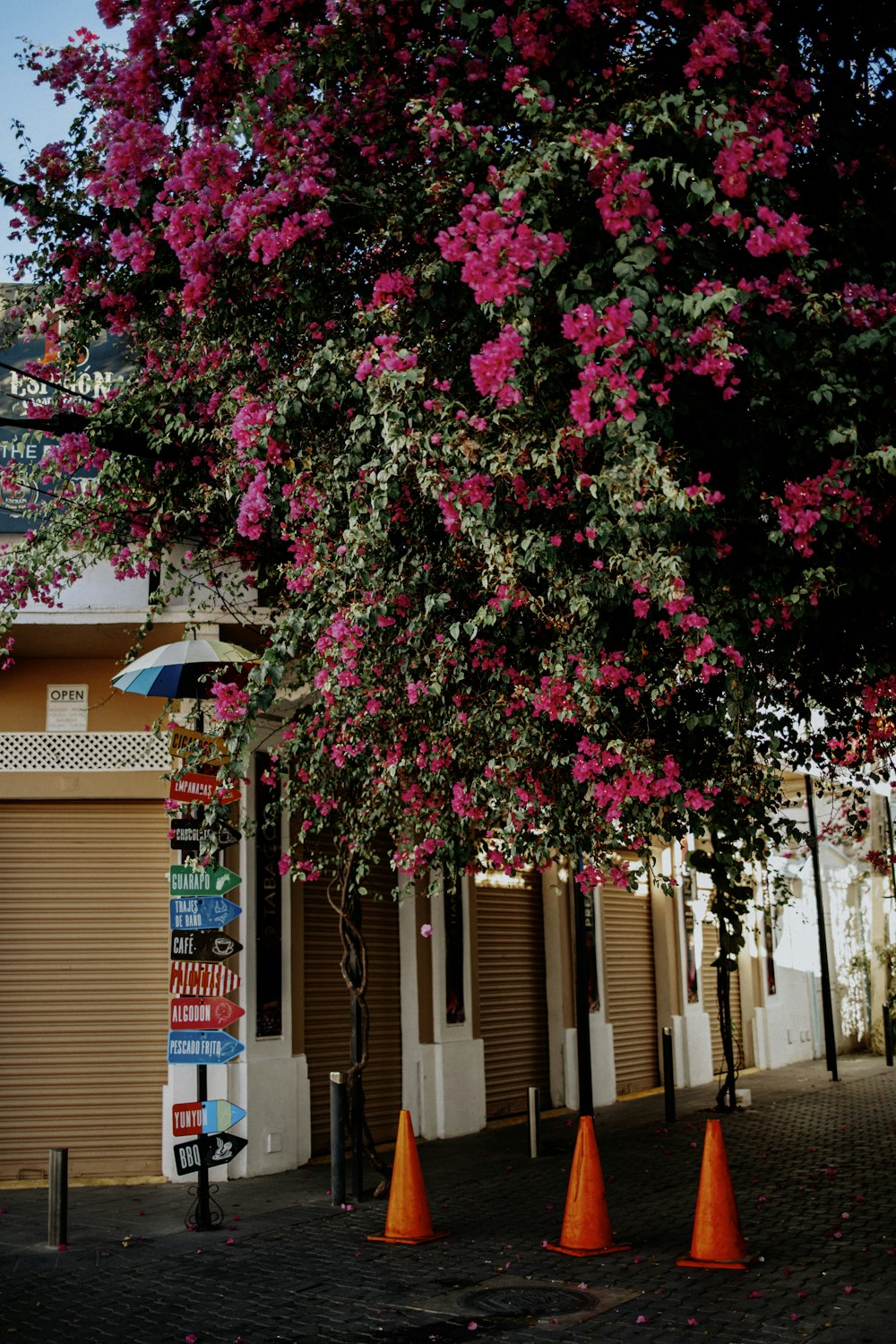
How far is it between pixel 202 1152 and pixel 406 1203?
1.51 meters

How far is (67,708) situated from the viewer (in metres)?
11.6

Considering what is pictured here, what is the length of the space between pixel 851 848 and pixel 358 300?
20.8 meters

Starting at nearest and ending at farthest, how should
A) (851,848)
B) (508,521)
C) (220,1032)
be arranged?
(508,521) < (220,1032) < (851,848)

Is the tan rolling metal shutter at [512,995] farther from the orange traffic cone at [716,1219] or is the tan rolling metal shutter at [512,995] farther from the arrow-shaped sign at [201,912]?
the orange traffic cone at [716,1219]

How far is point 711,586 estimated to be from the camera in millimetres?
6570

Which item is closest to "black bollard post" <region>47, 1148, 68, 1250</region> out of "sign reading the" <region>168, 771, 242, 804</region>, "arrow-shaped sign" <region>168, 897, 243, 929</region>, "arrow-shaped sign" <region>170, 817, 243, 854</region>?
"arrow-shaped sign" <region>168, 897, 243, 929</region>

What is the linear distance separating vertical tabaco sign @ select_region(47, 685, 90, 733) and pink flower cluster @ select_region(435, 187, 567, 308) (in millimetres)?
6795

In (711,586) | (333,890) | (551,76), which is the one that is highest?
(551,76)

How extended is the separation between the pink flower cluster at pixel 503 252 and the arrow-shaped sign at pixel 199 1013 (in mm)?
5517

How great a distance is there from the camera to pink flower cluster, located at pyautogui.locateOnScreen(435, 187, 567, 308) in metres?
5.70

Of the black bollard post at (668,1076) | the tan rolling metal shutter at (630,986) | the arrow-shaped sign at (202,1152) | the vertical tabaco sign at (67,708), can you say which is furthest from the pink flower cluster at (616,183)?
the tan rolling metal shutter at (630,986)

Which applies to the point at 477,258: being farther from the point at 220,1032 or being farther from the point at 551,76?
the point at 220,1032

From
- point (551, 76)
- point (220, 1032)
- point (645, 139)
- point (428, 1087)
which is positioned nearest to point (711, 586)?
point (645, 139)

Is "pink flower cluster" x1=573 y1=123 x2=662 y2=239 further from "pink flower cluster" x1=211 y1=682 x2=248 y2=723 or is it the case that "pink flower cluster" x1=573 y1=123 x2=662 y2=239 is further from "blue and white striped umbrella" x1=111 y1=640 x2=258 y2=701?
"blue and white striped umbrella" x1=111 y1=640 x2=258 y2=701
